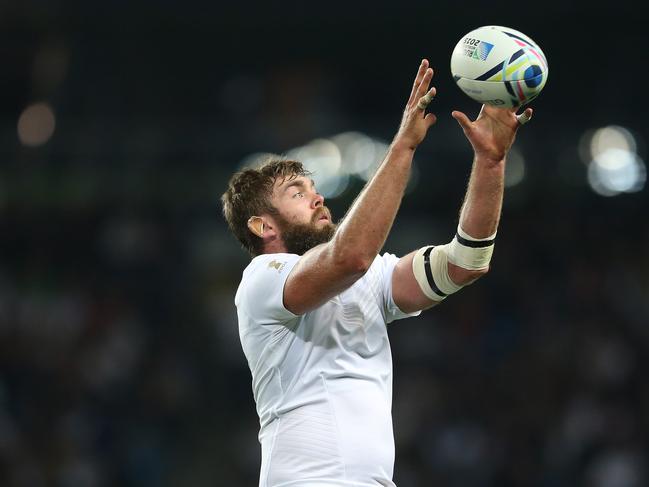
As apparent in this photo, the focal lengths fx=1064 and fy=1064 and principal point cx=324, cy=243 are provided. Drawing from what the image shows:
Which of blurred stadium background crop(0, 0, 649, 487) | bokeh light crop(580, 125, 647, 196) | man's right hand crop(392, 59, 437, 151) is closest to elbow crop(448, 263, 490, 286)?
man's right hand crop(392, 59, 437, 151)

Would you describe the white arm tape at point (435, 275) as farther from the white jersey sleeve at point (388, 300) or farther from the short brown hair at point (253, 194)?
the short brown hair at point (253, 194)

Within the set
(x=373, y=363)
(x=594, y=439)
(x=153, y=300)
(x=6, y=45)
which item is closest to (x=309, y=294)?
(x=373, y=363)

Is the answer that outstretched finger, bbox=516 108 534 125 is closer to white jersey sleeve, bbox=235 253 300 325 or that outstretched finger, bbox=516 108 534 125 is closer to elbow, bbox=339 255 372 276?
elbow, bbox=339 255 372 276

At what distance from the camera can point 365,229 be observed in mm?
4387

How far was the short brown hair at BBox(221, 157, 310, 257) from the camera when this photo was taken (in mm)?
5199

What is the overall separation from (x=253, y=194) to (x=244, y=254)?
31.4ft

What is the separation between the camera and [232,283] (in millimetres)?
14727

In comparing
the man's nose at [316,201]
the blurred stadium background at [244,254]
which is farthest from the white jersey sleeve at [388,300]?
the blurred stadium background at [244,254]

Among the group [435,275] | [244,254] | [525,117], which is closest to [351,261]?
[435,275]

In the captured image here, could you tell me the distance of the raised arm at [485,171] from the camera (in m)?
4.75

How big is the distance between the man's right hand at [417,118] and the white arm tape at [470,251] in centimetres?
61

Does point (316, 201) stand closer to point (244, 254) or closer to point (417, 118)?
point (417, 118)

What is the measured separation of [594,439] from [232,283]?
5.65 m

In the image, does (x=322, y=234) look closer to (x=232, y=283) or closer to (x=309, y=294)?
(x=309, y=294)
